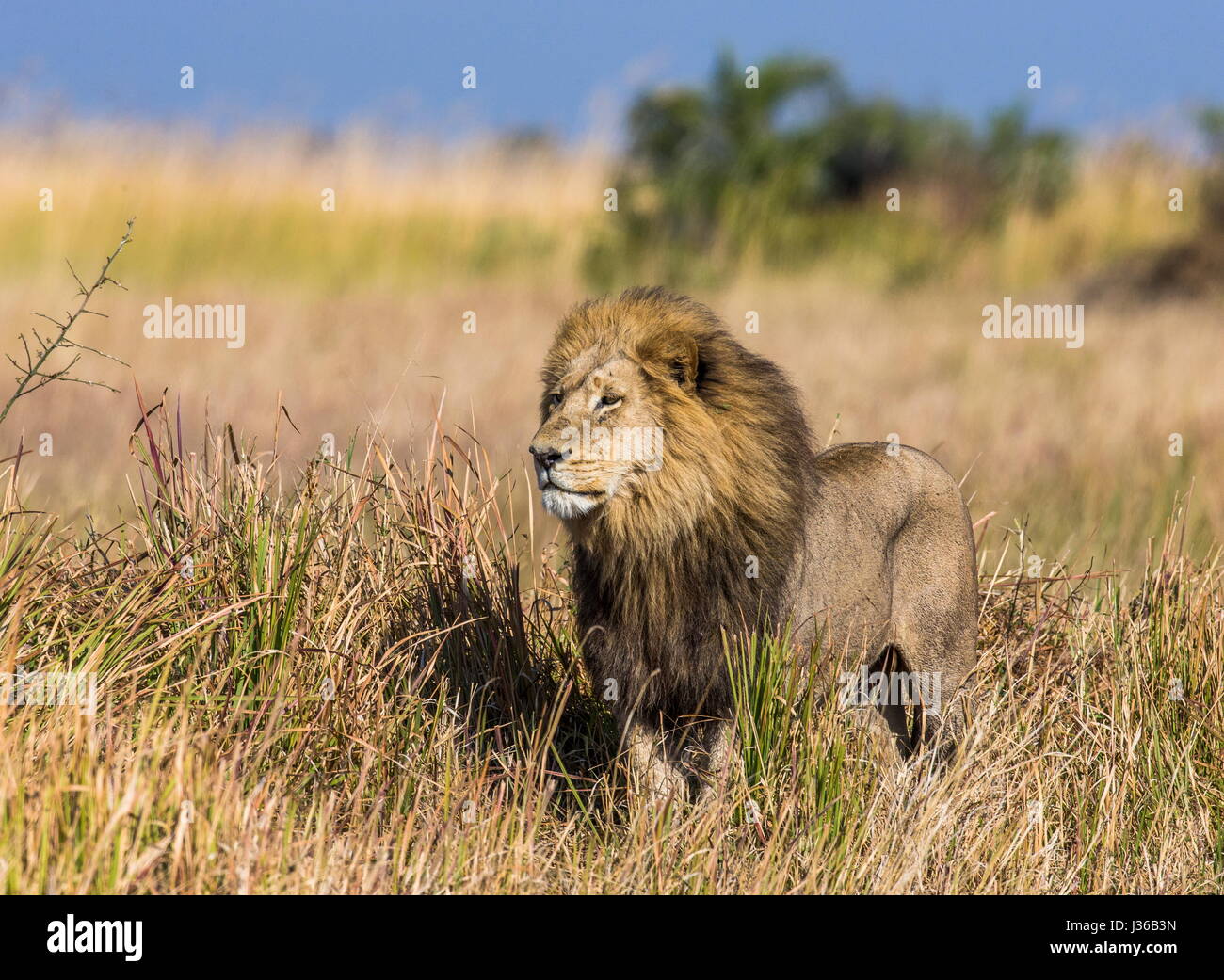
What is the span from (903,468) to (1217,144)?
2025 centimetres

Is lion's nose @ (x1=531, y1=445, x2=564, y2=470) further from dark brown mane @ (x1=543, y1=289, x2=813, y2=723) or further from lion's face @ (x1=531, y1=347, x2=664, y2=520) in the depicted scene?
A: dark brown mane @ (x1=543, y1=289, x2=813, y2=723)

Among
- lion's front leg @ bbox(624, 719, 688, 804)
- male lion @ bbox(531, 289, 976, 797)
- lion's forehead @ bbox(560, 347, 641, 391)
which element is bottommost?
lion's front leg @ bbox(624, 719, 688, 804)

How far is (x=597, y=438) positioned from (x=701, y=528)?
482 mm

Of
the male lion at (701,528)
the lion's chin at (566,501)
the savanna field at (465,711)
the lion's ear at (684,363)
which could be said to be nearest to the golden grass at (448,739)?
the savanna field at (465,711)

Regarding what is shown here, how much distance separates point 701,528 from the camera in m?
4.43

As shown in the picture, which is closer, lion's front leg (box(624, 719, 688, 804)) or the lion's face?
the lion's face

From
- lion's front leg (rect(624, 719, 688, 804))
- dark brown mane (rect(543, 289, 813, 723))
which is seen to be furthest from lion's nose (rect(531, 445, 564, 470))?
lion's front leg (rect(624, 719, 688, 804))

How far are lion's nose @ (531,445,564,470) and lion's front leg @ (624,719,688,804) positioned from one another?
986 millimetres

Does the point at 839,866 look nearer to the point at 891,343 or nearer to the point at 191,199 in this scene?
the point at 891,343

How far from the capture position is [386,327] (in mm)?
15773

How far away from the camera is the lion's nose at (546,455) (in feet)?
13.3

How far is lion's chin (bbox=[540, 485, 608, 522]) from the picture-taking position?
410 centimetres

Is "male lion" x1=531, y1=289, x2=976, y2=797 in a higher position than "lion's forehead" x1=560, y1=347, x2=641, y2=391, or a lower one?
lower
